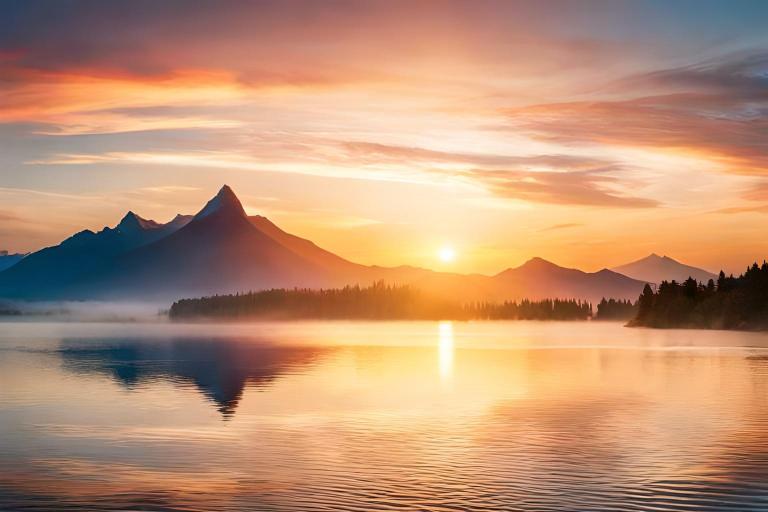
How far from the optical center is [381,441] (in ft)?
165

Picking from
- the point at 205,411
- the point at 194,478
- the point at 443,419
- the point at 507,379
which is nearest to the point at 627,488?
the point at 194,478

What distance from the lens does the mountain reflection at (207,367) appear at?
83062 millimetres

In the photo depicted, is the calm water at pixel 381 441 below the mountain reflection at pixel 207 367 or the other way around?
below

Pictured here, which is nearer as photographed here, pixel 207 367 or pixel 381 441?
pixel 381 441

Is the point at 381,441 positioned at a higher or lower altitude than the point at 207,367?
lower

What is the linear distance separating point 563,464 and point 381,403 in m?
27.9

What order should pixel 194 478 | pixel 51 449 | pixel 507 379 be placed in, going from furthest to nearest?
pixel 507 379 → pixel 51 449 → pixel 194 478

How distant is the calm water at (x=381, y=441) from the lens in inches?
1427

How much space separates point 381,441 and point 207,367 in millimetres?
63899

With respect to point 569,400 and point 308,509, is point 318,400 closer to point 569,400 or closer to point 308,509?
point 569,400

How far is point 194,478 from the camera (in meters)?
39.8

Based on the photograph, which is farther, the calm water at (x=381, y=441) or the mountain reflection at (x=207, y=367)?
the mountain reflection at (x=207, y=367)

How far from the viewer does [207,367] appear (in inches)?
4373

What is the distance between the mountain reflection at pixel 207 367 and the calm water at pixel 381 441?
0.78 metres
